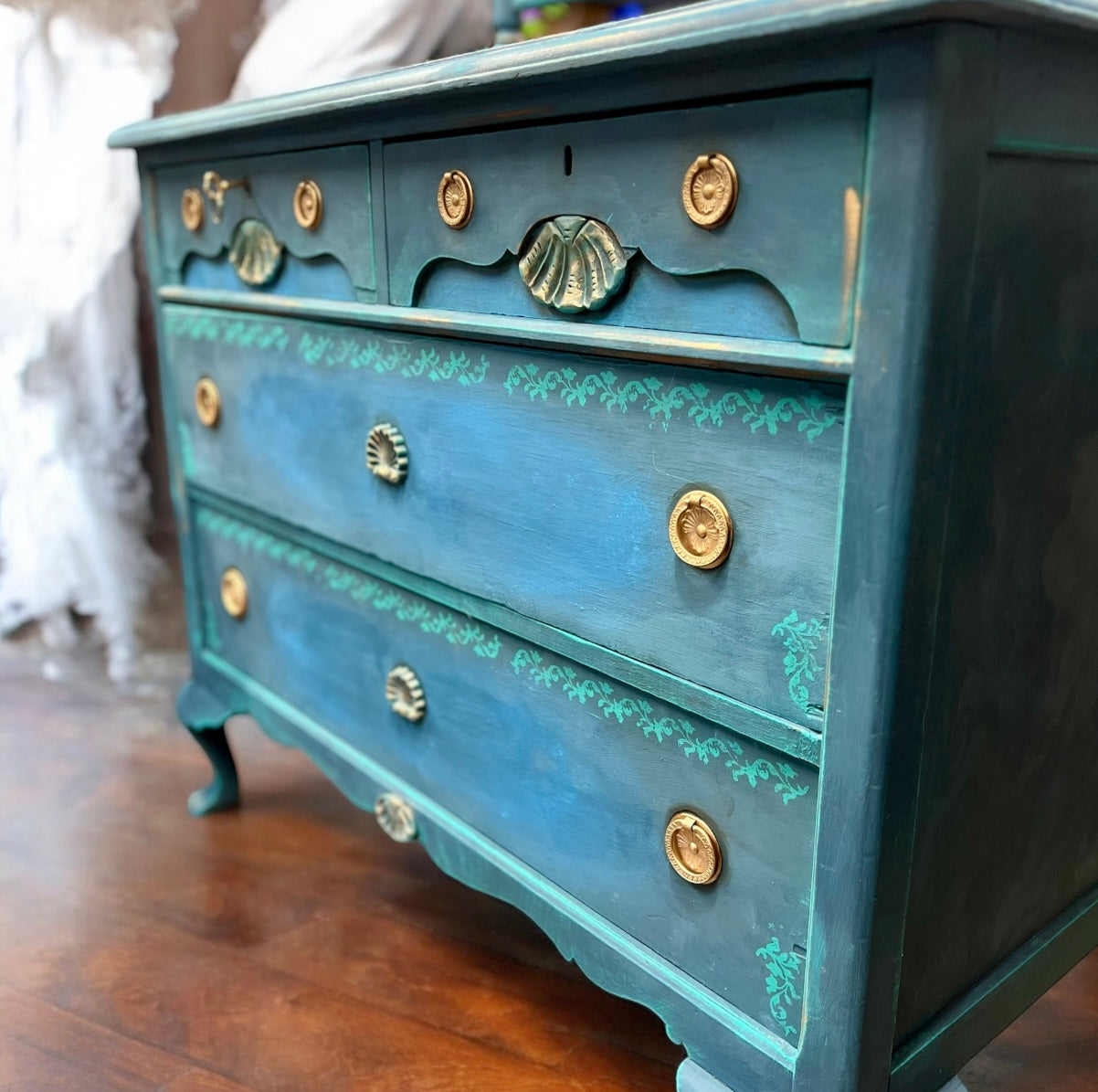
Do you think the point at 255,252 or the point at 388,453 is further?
the point at 255,252

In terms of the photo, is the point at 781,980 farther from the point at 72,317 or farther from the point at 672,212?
the point at 72,317

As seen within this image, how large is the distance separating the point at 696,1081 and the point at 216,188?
1088 millimetres

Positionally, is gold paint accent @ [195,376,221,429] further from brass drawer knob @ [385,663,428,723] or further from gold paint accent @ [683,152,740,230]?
gold paint accent @ [683,152,740,230]

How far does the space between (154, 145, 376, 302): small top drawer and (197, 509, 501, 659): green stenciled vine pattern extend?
12.4 inches

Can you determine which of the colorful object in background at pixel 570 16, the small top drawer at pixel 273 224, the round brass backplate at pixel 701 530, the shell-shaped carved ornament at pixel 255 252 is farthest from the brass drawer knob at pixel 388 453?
the colorful object in background at pixel 570 16

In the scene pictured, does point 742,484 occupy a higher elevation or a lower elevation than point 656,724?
higher

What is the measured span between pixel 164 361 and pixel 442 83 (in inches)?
31.9

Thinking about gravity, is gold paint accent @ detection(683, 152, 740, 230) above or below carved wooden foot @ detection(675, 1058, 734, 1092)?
above

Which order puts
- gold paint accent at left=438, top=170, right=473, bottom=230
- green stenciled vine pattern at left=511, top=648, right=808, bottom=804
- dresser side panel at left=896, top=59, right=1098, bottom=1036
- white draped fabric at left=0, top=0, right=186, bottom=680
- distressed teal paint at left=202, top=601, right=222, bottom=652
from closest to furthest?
dresser side panel at left=896, top=59, right=1098, bottom=1036 → green stenciled vine pattern at left=511, top=648, right=808, bottom=804 → gold paint accent at left=438, top=170, right=473, bottom=230 → distressed teal paint at left=202, top=601, right=222, bottom=652 → white draped fabric at left=0, top=0, right=186, bottom=680

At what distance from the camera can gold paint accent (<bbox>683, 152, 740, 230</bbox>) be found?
750mm

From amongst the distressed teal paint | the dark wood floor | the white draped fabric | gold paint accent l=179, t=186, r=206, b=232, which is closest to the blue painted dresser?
gold paint accent l=179, t=186, r=206, b=232

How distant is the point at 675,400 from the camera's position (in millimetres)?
836

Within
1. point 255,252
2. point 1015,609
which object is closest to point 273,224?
point 255,252

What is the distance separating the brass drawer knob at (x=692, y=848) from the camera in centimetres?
90
